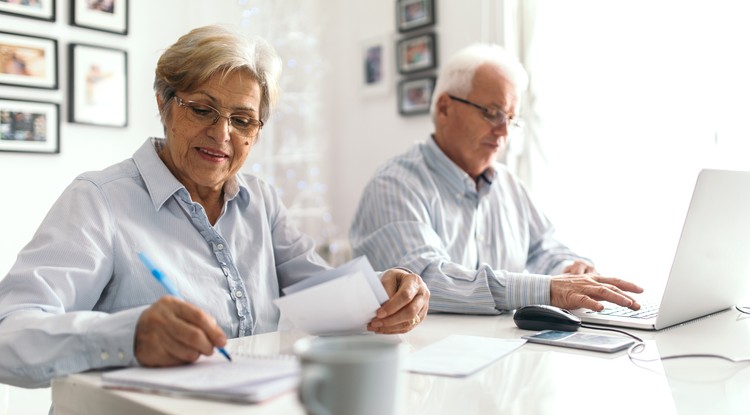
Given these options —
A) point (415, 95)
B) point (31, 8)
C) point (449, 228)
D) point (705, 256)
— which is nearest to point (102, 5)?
point (31, 8)

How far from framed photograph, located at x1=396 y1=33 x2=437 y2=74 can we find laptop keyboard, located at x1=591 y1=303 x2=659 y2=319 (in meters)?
1.85

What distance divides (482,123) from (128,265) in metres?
1.20

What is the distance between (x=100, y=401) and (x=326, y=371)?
0.44 meters

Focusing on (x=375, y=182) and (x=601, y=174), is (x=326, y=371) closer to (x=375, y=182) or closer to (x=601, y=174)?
(x=375, y=182)

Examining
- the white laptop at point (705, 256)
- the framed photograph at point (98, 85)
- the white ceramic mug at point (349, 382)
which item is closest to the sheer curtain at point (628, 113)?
the white laptop at point (705, 256)

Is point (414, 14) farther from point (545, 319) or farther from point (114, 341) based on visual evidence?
point (114, 341)

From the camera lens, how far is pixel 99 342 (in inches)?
35.8

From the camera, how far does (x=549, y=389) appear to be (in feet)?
2.80

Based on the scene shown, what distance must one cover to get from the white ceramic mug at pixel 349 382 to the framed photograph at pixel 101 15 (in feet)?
8.15

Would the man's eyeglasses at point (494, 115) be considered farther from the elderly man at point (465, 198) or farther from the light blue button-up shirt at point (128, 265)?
the light blue button-up shirt at point (128, 265)

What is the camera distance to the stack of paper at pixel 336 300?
0.98 m

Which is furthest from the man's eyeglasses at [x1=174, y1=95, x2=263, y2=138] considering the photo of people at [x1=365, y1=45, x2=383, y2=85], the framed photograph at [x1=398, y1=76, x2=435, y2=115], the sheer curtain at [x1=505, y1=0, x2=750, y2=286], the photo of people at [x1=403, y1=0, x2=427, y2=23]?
the photo of people at [x1=365, y1=45, x2=383, y2=85]

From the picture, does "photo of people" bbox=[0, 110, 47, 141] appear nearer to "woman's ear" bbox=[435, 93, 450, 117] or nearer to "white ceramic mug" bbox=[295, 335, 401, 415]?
"woman's ear" bbox=[435, 93, 450, 117]

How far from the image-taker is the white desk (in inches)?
30.2
